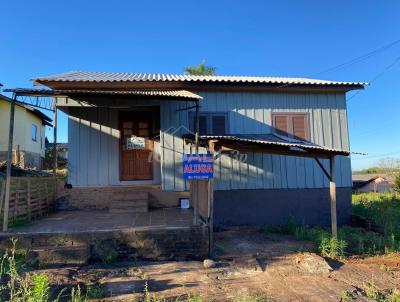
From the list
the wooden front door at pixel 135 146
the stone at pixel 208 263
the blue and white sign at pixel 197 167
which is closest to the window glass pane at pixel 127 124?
the wooden front door at pixel 135 146

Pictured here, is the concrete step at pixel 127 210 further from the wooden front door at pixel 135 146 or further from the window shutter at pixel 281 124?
the window shutter at pixel 281 124

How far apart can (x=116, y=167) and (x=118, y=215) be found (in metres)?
1.78

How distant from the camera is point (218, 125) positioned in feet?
32.2

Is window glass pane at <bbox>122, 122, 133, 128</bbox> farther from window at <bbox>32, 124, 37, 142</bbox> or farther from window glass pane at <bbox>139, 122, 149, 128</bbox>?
window at <bbox>32, 124, 37, 142</bbox>

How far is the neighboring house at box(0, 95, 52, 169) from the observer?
1852cm

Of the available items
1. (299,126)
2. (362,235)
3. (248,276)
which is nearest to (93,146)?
(248,276)

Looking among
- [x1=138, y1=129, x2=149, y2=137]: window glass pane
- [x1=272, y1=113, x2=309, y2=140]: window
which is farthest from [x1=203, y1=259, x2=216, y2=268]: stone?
[x1=272, y1=113, x2=309, y2=140]: window

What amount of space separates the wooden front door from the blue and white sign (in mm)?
3503

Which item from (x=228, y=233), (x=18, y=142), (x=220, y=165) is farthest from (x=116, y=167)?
(x=18, y=142)

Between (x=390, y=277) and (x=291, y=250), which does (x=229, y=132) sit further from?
(x=390, y=277)

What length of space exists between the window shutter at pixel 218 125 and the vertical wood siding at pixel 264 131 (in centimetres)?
21

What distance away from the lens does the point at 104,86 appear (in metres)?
9.03

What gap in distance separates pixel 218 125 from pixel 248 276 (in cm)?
498

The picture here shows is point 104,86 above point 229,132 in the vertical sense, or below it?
above
